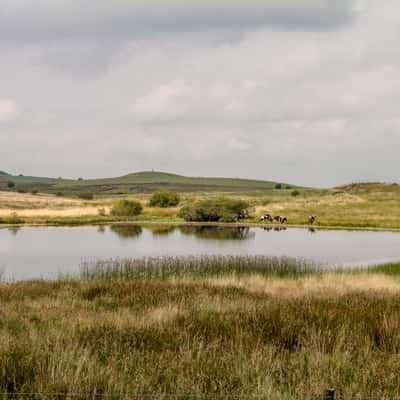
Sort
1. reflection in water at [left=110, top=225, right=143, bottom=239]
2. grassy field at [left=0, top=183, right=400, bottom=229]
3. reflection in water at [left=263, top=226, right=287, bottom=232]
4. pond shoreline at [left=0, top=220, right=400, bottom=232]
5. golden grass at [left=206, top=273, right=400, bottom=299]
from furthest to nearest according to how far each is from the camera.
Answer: grassy field at [left=0, top=183, right=400, bottom=229], pond shoreline at [left=0, top=220, right=400, bottom=232], reflection in water at [left=263, top=226, right=287, bottom=232], reflection in water at [left=110, top=225, right=143, bottom=239], golden grass at [left=206, top=273, right=400, bottom=299]

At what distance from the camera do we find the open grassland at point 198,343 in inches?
233

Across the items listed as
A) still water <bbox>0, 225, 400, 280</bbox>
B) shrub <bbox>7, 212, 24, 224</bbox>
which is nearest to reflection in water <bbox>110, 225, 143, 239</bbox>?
still water <bbox>0, 225, 400, 280</bbox>

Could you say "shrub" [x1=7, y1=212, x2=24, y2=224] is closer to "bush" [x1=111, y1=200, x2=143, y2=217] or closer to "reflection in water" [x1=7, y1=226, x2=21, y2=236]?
"reflection in water" [x1=7, y1=226, x2=21, y2=236]

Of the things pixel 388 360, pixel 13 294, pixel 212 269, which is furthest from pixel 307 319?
pixel 212 269

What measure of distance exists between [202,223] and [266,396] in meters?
52.4

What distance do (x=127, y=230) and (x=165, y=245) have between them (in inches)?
527

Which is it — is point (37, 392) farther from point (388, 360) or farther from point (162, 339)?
point (388, 360)

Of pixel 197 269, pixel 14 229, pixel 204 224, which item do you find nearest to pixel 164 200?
pixel 204 224

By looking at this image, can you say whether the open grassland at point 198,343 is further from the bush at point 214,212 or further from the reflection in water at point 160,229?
the bush at point 214,212

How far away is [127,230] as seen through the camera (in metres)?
48.3

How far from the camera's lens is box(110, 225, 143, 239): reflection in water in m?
43.1

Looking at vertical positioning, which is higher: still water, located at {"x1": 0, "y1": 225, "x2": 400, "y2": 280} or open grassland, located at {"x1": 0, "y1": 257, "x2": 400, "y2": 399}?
open grassland, located at {"x1": 0, "y1": 257, "x2": 400, "y2": 399}

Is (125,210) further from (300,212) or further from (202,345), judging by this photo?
(202,345)

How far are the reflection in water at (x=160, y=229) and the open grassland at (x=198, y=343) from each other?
1213 inches
